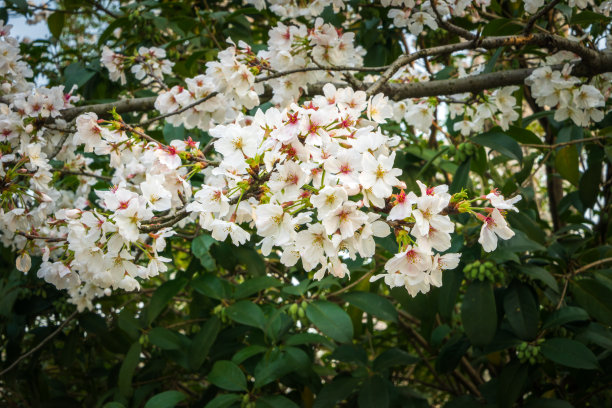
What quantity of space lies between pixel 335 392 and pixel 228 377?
0.37 metres

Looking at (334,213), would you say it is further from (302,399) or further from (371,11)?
(371,11)

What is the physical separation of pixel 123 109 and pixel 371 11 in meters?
1.24

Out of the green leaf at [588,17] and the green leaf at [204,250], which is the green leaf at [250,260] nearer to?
the green leaf at [204,250]

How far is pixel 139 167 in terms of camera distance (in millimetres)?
1712

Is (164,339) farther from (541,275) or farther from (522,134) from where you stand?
(522,134)

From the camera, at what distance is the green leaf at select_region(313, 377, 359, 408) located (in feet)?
5.81

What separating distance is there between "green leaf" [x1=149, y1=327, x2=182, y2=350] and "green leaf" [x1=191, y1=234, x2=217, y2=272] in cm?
31

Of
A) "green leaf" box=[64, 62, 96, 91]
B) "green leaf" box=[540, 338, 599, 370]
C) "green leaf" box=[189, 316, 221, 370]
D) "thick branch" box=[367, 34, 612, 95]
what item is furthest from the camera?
"green leaf" box=[64, 62, 96, 91]

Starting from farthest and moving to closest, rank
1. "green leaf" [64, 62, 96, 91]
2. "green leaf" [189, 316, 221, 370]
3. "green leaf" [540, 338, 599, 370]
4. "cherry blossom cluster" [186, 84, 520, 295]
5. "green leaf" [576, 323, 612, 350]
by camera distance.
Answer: "green leaf" [64, 62, 96, 91]
"green leaf" [189, 316, 221, 370]
"green leaf" [576, 323, 612, 350]
"green leaf" [540, 338, 599, 370]
"cherry blossom cluster" [186, 84, 520, 295]

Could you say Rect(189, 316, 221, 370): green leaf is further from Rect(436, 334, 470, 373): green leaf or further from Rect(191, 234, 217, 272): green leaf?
Rect(436, 334, 470, 373): green leaf

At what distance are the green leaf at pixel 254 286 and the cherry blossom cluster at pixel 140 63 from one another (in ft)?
2.82

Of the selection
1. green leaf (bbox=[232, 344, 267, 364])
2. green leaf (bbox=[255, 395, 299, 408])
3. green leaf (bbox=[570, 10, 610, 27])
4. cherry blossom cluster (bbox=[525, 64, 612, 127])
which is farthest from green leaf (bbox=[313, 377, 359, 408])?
green leaf (bbox=[570, 10, 610, 27])

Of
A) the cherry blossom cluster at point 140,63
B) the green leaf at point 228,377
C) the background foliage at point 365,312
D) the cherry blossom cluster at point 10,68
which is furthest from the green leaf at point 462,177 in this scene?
the cherry blossom cluster at point 10,68

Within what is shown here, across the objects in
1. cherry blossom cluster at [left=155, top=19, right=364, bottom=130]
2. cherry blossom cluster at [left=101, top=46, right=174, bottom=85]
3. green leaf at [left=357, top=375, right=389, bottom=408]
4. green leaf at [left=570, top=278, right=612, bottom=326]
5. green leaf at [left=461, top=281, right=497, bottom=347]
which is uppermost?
cherry blossom cluster at [left=101, top=46, right=174, bottom=85]
